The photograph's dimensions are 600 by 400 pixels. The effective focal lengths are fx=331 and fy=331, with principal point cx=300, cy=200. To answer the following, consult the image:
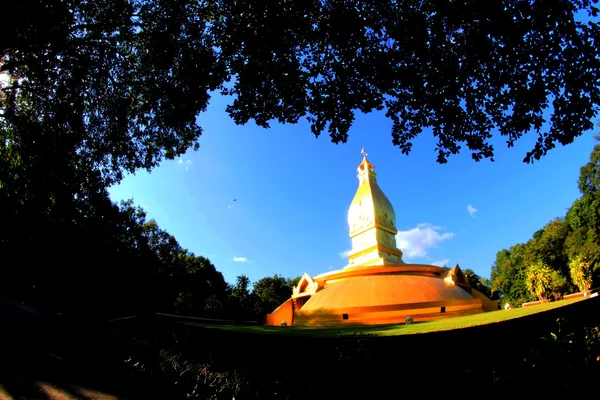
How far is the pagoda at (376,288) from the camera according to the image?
1439cm

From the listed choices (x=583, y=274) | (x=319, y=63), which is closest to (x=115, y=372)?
(x=319, y=63)

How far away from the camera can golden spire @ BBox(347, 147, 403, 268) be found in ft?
72.7

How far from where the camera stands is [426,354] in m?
4.63

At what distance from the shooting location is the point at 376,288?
15.7m

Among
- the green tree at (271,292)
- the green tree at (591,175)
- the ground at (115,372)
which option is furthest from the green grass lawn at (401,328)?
the green tree at (591,175)

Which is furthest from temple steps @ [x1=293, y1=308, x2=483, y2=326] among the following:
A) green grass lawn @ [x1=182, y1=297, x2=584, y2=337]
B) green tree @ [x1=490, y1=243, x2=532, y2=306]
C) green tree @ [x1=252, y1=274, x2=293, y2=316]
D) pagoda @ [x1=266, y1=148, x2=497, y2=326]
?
green tree @ [x1=490, y1=243, x2=532, y2=306]

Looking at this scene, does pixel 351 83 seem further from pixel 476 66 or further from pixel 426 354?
pixel 426 354

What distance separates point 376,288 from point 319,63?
11.5 meters

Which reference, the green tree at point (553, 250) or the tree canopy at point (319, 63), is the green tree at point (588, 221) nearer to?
the green tree at point (553, 250)

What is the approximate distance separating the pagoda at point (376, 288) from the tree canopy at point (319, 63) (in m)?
9.45

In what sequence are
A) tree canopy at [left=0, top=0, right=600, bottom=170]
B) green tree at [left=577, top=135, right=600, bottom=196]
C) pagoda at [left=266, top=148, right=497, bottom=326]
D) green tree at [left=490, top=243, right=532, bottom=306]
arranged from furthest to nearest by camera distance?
green tree at [left=490, top=243, right=532, bottom=306] < green tree at [left=577, top=135, right=600, bottom=196] < pagoda at [left=266, top=148, right=497, bottom=326] < tree canopy at [left=0, top=0, right=600, bottom=170]

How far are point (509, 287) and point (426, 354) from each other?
1797 inches

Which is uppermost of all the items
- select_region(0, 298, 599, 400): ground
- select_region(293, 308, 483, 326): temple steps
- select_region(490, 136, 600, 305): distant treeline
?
select_region(490, 136, 600, 305): distant treeline

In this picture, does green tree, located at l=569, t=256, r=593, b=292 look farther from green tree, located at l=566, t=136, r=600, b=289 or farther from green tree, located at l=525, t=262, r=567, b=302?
green tree, located at l=525, t=262, r=567, b=302
